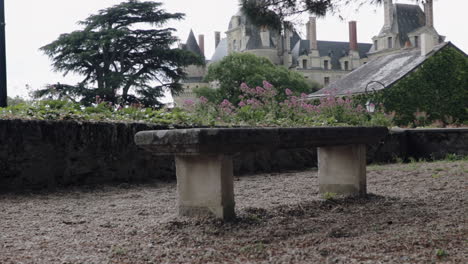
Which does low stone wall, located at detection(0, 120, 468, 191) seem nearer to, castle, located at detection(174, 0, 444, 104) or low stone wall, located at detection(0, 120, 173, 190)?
low stone wall, located at detection(0, 120, 173, 190)

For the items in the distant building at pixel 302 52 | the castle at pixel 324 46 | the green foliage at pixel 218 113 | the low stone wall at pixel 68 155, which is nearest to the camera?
the low stone wall at pixel 68 155

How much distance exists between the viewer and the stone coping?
11.3ft

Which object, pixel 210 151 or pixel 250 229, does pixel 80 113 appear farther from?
pixel 250 229

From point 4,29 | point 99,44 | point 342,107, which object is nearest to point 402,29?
point 99,44

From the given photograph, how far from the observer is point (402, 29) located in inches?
2790

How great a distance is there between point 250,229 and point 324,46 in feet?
266

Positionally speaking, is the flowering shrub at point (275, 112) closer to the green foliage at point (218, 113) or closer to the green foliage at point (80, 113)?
the green foliage at point (218, 113)

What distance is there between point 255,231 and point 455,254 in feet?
4.32

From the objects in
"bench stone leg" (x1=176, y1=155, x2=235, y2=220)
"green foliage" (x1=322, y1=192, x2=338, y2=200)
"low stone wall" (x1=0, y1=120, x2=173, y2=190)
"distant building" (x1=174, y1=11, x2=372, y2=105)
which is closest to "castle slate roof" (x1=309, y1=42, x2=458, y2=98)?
"low stone wall" (x1=0, y1=120, x2=173, y2=190)

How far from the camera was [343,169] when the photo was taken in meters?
5.24

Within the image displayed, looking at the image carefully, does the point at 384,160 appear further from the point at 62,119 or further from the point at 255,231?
the point at 255,231

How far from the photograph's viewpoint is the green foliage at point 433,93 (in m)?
27.6

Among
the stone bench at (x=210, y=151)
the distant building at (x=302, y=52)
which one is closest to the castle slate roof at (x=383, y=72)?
the stone bench at (x=210, y=151)

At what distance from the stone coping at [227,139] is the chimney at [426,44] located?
25.5m
